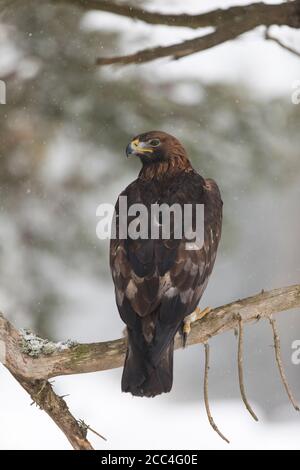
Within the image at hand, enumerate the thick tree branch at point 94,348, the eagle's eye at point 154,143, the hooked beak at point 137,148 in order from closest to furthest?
the thick tree branch at point 94,348, the hooked beak at point 137,148, the eagle's eye at point 154,143

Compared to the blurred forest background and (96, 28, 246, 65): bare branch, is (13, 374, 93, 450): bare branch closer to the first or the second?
the blurred forest background

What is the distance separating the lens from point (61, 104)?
4.93 meters

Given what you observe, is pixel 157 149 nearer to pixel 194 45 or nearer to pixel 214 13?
pixel 194 45

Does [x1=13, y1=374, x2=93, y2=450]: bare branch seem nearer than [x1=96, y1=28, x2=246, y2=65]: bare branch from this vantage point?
Yes

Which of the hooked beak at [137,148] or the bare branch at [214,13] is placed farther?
the bare branch at [214,13]

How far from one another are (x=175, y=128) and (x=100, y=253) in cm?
92

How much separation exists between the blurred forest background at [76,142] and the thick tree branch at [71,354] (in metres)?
1.25

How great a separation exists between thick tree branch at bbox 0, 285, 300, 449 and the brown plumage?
0.14m

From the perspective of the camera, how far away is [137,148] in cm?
386

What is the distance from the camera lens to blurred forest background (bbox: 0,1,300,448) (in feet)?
15.8

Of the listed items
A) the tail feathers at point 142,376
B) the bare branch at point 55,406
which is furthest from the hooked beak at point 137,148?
the bare branch at point 55,406

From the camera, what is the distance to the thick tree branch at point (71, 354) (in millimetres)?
3387

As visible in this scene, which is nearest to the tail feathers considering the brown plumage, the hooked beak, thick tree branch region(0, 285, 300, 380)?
the brown plumage

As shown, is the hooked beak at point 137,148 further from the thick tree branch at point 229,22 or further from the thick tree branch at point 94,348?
the thick tree branch at point 229,22
